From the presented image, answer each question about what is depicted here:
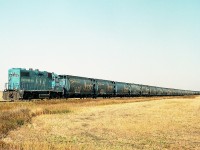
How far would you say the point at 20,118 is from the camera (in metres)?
21.4

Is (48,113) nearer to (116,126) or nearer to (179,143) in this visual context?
(116,126)

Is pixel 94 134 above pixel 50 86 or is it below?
below

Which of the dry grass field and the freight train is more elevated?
the freight train

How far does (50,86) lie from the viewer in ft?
143

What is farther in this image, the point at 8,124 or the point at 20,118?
the point at 20,118

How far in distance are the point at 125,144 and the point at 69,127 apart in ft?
18.1

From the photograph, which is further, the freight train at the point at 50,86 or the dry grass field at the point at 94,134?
the freight train at the point at 50,86

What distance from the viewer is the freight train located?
38.0 meters

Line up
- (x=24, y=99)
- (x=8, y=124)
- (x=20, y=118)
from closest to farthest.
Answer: (x=8, y=124) < (x=20, y=118) < (x=24, y=99)

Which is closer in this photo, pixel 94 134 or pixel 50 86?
pixel 94 134

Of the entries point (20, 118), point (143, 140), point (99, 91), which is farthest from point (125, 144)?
point (99, 91)

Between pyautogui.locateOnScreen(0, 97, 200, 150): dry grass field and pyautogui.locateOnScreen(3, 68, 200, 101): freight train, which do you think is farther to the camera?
pyautogui.locateOnScreen(3, 68, 200, 101): freight train

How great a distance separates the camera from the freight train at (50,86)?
37969mm

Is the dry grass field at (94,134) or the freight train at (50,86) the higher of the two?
the freight train at (50,86)
